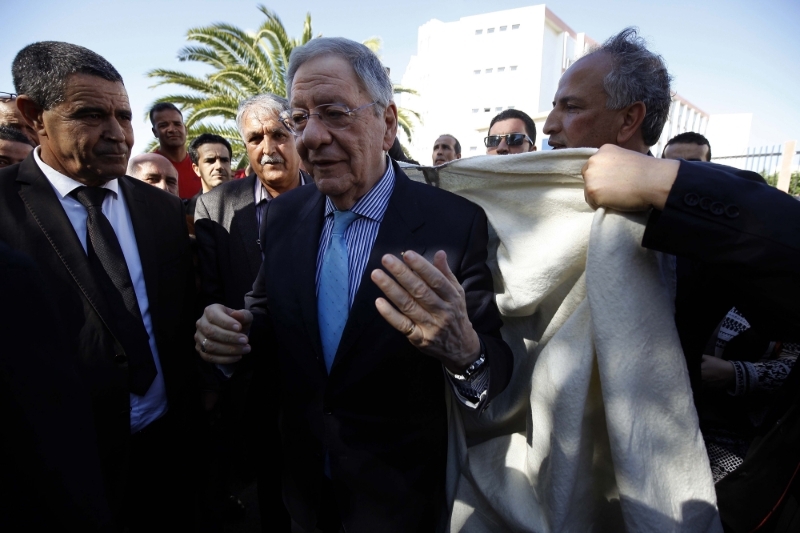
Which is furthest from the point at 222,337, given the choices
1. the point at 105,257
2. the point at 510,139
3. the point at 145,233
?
the point at 510,139

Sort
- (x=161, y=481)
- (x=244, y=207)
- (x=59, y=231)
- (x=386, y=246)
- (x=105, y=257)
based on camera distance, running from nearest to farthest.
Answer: (x=386, y=246), (x=59, y=231), (x=105, y=257), (x=161, y=481), (x=244, y=207)

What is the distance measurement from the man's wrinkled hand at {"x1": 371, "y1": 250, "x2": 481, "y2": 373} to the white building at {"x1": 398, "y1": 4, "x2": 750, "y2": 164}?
98.1 feet

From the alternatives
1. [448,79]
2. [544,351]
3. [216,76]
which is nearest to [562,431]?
[544,351]

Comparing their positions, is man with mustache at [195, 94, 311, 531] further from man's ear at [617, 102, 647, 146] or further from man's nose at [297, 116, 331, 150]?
man's ear at [617, 102, 647, 146]

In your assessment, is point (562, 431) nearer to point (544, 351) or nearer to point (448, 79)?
point (544, 351)

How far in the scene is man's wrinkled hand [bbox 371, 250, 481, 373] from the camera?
3.59ft

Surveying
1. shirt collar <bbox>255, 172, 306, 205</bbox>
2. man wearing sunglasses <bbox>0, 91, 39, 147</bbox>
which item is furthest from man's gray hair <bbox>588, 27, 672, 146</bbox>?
man wearing sunglasses <bbox>0, 91, 39, 147</bbox>

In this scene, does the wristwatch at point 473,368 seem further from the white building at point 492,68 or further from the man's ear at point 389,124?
the white building at point 492,68

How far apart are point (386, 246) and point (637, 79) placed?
3.74ft

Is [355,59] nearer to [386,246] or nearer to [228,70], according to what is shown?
[386,246]

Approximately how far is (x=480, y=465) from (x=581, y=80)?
1540 millimetres

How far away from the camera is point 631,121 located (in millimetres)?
1644

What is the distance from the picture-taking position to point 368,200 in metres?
1.69

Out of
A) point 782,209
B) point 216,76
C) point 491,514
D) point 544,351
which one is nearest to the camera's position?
point 782,209
